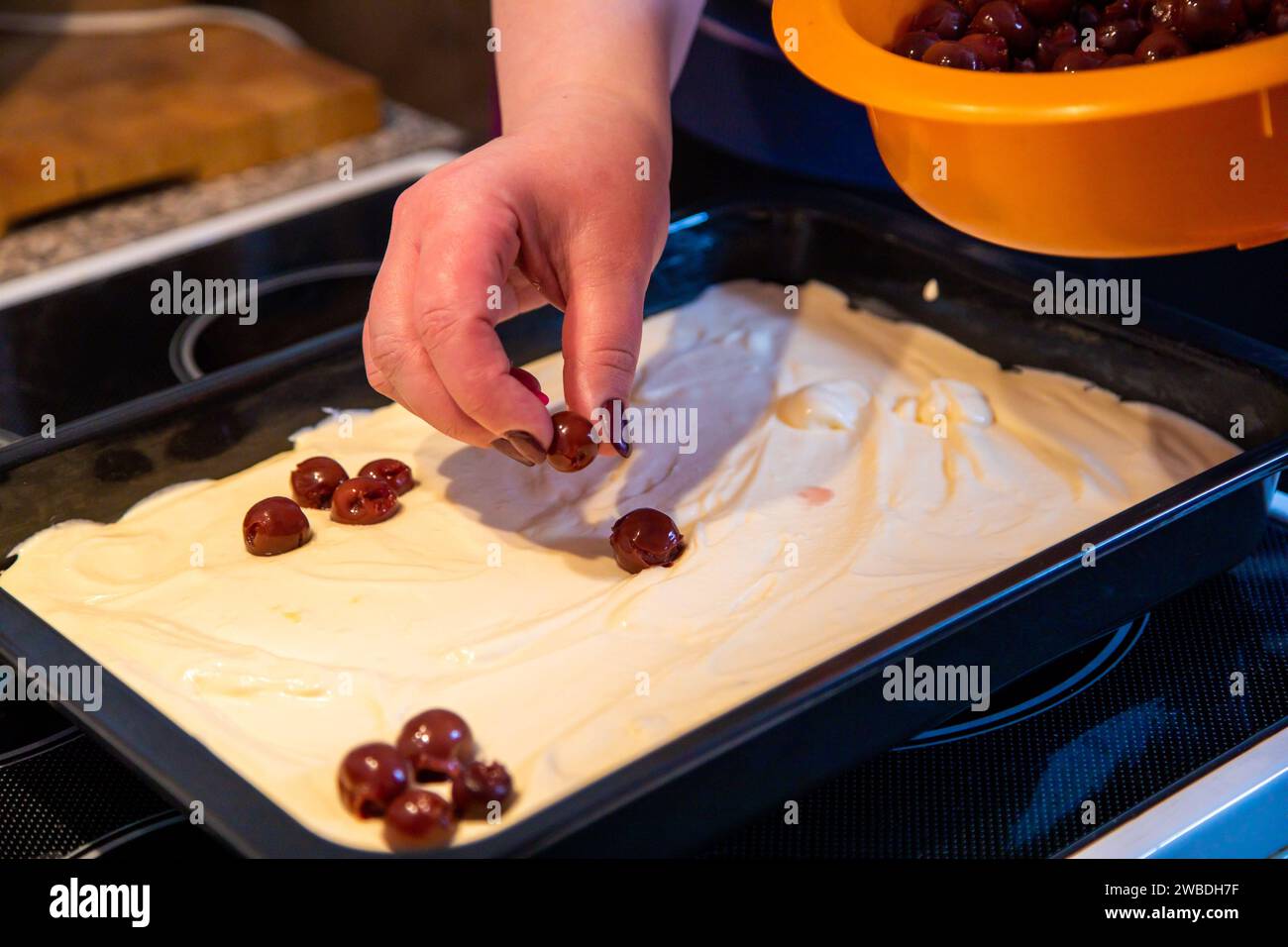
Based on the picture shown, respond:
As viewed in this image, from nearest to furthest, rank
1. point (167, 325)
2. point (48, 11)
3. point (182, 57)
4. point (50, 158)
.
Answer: point (167, 325)
point (50, 158)
point (182, 57)
point (48, 11)

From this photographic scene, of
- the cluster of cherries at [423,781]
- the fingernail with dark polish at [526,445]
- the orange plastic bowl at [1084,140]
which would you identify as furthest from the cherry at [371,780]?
the orange plastic bowl at [1084,140]

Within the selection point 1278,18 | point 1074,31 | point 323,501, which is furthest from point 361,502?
point 1278,18

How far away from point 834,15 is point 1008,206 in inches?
6.8

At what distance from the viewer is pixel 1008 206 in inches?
35.0

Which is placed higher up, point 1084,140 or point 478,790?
point 1084,140

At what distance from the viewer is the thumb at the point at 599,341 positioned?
106 cm

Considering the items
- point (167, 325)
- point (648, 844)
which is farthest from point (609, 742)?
point (167, 325)

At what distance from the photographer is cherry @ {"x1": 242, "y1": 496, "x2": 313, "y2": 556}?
113cm

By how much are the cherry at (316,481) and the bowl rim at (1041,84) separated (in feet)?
1.81

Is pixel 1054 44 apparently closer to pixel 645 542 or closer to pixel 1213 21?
pixel 1213 21

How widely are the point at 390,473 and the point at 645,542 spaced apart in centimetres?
26

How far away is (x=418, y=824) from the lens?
0.80 m
